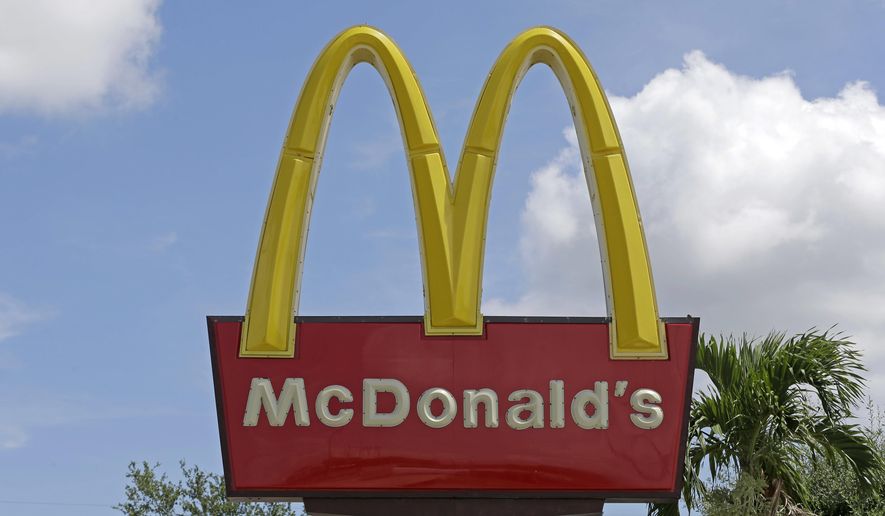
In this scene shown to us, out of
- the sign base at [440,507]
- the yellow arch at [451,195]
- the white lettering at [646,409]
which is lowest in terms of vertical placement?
the sign base at [440,507]

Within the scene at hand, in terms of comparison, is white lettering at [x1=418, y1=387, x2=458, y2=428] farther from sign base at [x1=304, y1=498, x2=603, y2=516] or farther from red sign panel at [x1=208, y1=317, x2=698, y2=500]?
sign base at [x1=304, y1=498, x2=603, y2=516]

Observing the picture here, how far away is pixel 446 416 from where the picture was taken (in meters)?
12.8

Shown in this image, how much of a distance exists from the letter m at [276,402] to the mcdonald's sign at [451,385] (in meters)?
0.02

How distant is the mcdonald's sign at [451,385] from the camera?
1277cm

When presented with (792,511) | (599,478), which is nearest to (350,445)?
(599,478)

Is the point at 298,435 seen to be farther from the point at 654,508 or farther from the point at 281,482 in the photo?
the point at 654,508

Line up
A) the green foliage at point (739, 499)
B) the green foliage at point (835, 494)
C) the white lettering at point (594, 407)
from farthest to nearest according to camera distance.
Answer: the green foliage at point (835, 494), the green foliage at point (739, 499), the white lettering at point (594, 407)

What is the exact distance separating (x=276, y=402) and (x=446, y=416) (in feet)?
6.59

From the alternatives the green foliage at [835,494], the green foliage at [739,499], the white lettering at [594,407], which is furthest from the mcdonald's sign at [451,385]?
the green foliage at [835,494]

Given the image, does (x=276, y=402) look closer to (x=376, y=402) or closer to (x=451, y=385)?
(x=376, y=402)

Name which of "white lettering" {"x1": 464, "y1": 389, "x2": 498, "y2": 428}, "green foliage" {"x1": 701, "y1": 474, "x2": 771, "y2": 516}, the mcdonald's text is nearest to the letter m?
the mcdonald's text

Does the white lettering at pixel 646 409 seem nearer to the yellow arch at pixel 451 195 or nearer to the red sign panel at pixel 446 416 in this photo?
the red sign panel at pixel 446 416

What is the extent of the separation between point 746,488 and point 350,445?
5618mm

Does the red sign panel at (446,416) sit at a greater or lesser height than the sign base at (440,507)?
greater
